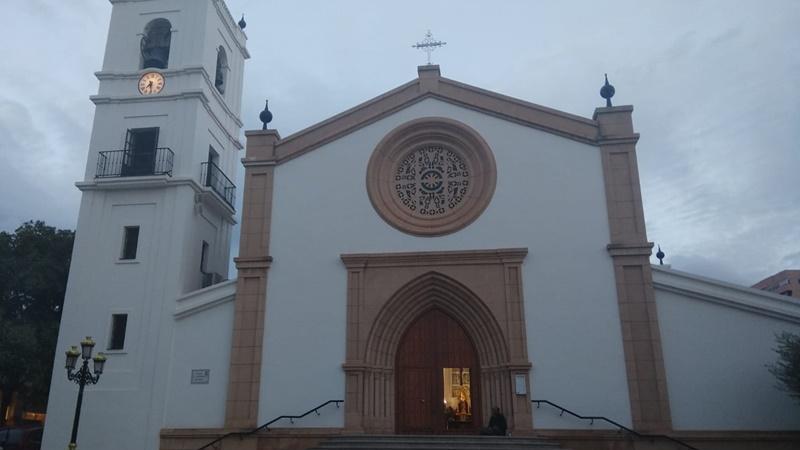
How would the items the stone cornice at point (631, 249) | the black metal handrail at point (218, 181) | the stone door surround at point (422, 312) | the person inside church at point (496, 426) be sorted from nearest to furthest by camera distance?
the person inside church at point (496, 426) → the stone cornice at point (631, 249) → the stone door surround at point (422, 312) → the black metal handrail at point (218, 181)

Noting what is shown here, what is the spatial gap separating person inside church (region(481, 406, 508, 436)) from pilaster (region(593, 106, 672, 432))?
3106 millimetres

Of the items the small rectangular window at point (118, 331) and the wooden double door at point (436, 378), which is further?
the small rectangular window at point (118, 331)

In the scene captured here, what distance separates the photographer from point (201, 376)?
1719cm

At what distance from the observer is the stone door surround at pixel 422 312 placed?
1625cm

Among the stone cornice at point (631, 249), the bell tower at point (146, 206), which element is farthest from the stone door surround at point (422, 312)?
the bell tower at point (146, 206)

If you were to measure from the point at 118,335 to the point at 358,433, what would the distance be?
25.5 ft

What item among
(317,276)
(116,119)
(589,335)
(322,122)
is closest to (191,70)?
(116,119)

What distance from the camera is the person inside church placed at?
1535 centimetres

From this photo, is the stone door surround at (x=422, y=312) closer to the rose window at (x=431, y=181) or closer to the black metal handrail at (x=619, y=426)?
the black metal handrail at (x=619, y=426)

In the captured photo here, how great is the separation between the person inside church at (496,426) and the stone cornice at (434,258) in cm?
392

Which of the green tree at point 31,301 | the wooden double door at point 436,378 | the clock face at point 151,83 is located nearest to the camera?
the wooden double door at point 436,378

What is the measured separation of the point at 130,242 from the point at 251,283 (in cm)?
462

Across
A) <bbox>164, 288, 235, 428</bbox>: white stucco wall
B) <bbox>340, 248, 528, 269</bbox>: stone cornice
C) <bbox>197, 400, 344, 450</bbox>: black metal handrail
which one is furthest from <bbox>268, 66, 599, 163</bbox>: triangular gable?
<bbox>197, 400, 344, 450</bbox>: black metal handrail

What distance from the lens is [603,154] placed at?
56.7 ft
